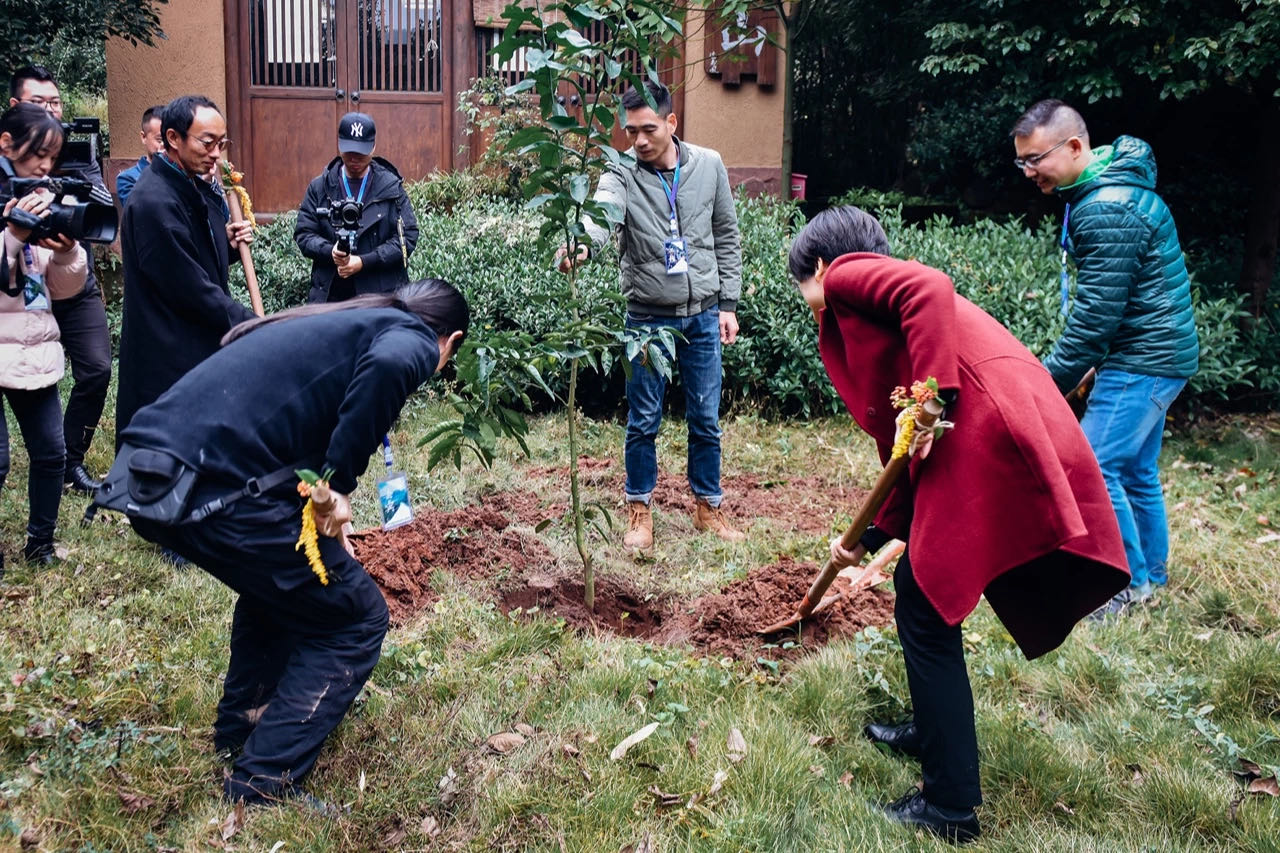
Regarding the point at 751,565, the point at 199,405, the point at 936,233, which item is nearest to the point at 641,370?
the point at 751,565

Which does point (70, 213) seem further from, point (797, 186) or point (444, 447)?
point (797, 186)

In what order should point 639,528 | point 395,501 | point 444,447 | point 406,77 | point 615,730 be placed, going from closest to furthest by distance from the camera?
point 615,730
point 444,447
point 395,501
point 639,528
point 406,77

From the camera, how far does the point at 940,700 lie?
2.90m

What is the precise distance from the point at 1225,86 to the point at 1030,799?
7972 millimetres

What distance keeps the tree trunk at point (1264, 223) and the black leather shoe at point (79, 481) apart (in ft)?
27.6

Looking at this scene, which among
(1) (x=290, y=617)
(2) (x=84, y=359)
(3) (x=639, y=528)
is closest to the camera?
(1) (x=290, y=617)

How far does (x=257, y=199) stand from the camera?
10.8 m

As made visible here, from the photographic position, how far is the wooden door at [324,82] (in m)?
10.7

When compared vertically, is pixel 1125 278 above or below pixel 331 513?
above

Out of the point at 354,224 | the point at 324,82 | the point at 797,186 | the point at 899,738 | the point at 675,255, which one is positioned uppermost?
the point at 324,82

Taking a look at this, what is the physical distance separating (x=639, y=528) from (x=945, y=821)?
8.39ft

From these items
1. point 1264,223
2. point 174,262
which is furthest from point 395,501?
point 1264,223

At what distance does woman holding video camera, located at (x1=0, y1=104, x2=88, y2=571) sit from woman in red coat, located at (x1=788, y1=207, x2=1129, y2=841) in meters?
3.47

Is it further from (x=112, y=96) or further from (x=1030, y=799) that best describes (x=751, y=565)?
(x=112, y=96)
